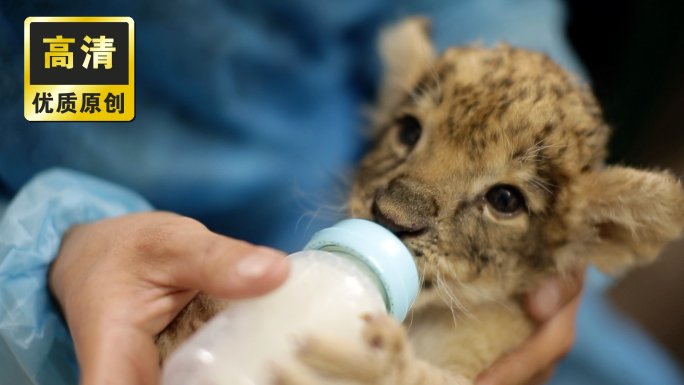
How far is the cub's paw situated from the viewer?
2.30 feet

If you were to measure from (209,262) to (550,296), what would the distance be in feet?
3.24

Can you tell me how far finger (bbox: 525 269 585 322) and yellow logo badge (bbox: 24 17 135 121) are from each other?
1.32 m

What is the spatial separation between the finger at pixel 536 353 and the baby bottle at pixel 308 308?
59 centimetres

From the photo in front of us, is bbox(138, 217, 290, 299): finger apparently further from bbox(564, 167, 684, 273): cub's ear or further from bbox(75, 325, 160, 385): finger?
bbox(564, 167, 684, 273): cub's ear

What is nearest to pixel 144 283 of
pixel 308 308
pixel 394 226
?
pixel 308 308

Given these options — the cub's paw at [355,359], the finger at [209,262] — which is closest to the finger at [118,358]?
the finger at [209,262]

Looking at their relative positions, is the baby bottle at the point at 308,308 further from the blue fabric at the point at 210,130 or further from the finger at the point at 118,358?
the blue fabric at the point at 210,130

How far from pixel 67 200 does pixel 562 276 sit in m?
1.45

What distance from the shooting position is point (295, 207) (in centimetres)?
187

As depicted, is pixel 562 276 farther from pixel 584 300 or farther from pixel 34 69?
pixel 34 69

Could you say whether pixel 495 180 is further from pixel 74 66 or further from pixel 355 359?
pixel 74 66

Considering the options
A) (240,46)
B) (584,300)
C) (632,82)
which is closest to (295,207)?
(240,46)

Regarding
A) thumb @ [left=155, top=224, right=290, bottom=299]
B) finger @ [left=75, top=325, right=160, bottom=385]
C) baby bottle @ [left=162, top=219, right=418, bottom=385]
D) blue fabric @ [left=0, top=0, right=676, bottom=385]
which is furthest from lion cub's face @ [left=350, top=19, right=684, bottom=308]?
finger @ [left=75, top=325, right=160, bottom=385]

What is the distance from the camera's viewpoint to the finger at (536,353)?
1.29 meters
